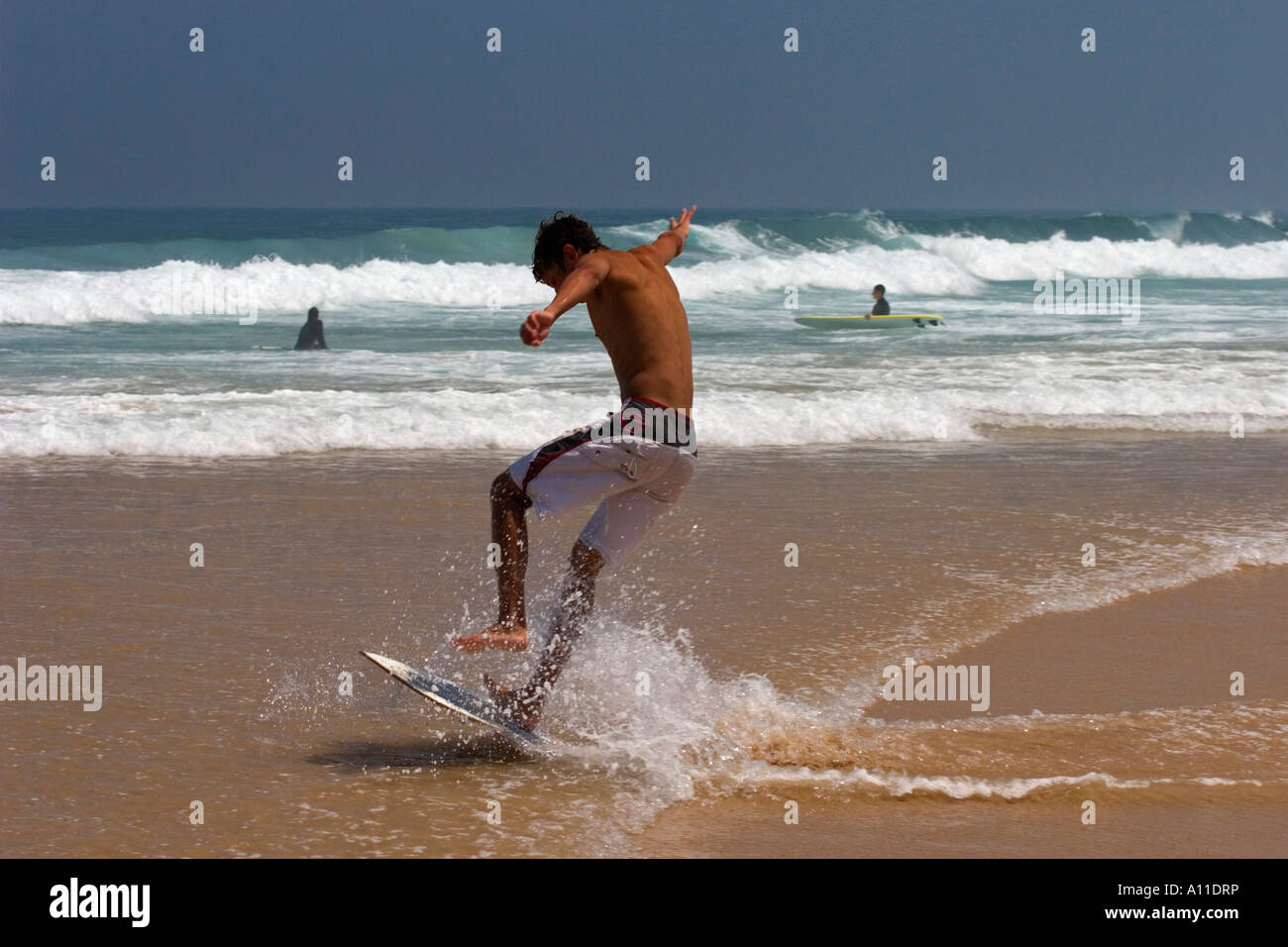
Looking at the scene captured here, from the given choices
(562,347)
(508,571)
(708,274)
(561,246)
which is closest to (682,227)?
(561,246)

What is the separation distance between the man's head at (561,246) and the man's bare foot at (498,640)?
44.0 inches

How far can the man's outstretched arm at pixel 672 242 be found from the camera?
5.08 meters

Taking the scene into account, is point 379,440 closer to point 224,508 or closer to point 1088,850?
point 224,508

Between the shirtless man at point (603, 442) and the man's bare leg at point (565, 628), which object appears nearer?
the shirtless man at point (603, 442)

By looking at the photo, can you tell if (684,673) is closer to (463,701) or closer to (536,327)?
(463,701)

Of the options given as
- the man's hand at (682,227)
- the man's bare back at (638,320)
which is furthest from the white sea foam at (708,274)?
the man's bare back at (638,320)

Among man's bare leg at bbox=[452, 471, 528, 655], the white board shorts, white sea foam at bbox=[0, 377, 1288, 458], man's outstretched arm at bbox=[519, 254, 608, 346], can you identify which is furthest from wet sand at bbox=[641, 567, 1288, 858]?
white sea foam at bbox=[0, 377, 1288, 458]

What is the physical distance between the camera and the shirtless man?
4.73m

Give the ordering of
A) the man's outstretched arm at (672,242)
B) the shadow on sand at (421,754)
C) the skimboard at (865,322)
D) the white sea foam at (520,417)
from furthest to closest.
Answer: the skimboard at (865,322), the white sea foam at (520,417), the man's outstretched arm at (672,242), the shadow on sand at (421,754)

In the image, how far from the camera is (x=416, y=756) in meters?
4.77

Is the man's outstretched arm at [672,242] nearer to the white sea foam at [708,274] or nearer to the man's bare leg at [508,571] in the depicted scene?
the man's bare leg at [508,571]

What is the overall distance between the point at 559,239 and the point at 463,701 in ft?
5.14

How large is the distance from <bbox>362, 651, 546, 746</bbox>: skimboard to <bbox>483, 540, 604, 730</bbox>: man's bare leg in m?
0.04

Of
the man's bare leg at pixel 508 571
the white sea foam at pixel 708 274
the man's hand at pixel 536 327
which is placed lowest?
the man's bare leg at pixel 508 571
